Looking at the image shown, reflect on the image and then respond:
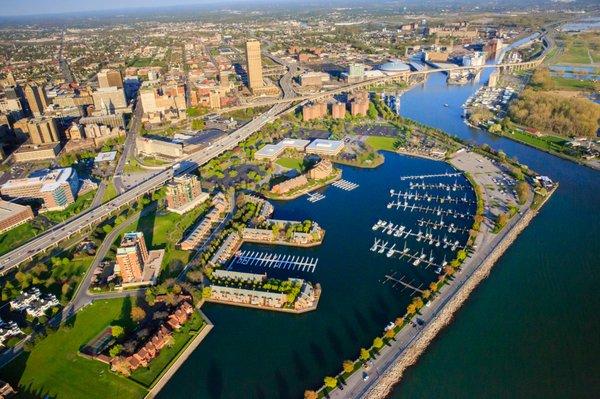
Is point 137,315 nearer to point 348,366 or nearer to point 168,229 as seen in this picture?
point 168,229

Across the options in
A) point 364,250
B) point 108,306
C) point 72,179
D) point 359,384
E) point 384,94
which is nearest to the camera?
point 359,384

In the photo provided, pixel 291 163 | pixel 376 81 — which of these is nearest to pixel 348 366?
pixel 291 163

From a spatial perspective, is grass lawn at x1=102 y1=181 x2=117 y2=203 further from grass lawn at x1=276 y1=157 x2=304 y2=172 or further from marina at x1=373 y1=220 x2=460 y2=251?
marina at x1=373 y1=220 x2=460 y2=251

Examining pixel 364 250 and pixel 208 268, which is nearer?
pixel 208 268

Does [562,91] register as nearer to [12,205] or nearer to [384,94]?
[384,94]

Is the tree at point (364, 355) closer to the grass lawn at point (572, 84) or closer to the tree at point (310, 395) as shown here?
the tree at point (310, 395)

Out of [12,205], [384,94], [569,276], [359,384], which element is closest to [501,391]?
[359,384]
